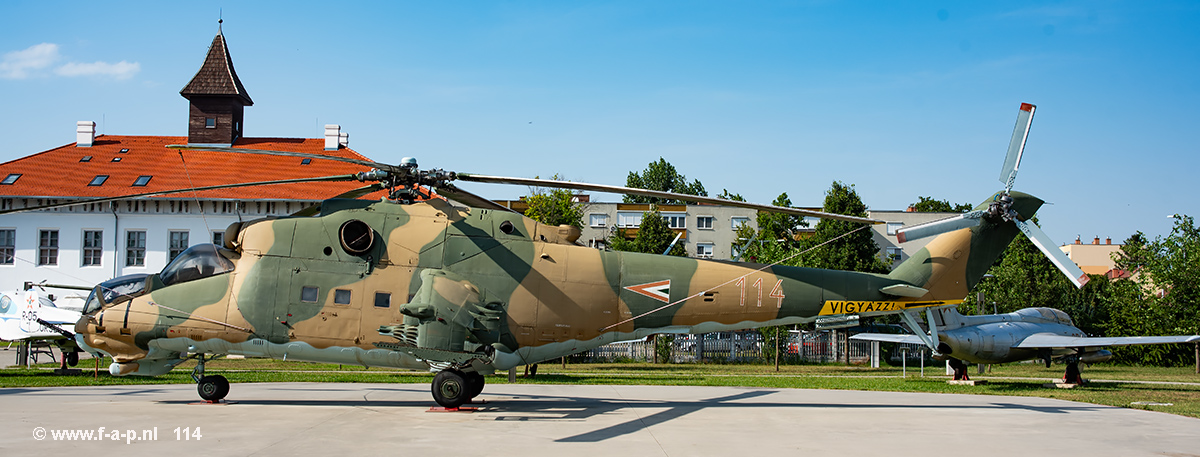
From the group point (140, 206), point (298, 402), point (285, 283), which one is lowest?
point (298, 402)

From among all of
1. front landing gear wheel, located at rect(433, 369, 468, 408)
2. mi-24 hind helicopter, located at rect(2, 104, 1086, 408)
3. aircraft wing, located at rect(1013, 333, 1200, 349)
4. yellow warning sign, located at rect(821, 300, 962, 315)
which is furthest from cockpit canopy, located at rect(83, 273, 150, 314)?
aircraft wing, located at rect(1013, 333, 1200, 349)

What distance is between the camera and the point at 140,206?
45125 millimetres

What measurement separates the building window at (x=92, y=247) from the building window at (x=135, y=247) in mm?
1391

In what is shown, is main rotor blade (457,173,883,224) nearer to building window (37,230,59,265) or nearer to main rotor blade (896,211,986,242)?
main rotor blade (896,211,986,242)

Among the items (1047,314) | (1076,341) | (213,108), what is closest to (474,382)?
(1076,341)

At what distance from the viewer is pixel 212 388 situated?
15.0 meters

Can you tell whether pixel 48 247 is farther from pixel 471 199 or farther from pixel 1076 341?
pixel 1076 341

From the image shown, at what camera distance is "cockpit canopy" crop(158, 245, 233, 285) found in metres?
14.5

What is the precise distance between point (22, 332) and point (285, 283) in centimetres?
1620

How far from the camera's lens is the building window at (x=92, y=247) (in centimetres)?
4475

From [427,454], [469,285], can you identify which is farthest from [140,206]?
[427,454]

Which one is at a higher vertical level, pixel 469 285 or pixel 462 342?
pixel 469 285

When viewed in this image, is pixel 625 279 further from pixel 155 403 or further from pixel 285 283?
pixel 155 403

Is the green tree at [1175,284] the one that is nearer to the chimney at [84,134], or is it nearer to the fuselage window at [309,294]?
the fuselage window at [309,294]
